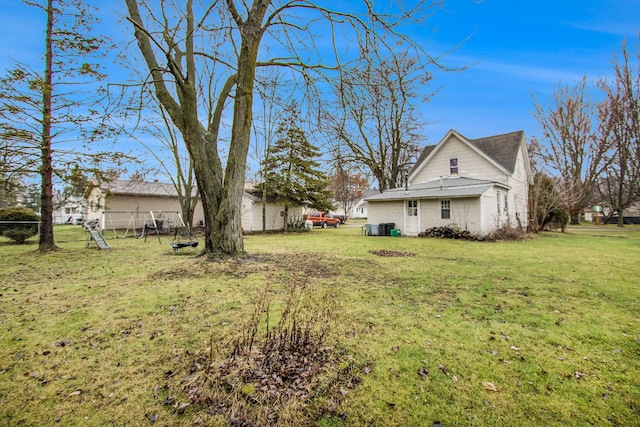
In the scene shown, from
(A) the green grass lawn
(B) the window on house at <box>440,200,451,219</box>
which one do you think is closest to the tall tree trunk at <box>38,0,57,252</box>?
(A) the green grass lawn

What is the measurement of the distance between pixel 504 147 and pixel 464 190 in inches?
265

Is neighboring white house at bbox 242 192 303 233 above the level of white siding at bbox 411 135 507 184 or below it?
below

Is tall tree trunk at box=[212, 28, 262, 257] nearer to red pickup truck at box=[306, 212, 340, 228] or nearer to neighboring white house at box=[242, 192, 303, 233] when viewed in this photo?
neighboring white house at box=[242, 192, 303, 233]

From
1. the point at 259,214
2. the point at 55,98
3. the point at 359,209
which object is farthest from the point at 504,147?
the point at 359,209

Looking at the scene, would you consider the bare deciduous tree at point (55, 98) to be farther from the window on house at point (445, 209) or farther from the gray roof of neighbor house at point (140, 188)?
the window on house at point (445, 209)

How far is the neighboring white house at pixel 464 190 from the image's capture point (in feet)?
52.4

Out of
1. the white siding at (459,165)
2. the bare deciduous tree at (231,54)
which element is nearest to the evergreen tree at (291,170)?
the white siding at (459,165)

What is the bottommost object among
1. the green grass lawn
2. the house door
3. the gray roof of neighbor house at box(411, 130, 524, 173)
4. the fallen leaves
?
the fallen leaves

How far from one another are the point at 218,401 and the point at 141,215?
82.0ft

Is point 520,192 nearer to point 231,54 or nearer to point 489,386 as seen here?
point 231,54

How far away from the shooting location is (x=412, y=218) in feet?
60.5

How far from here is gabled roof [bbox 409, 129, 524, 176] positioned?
725 inches

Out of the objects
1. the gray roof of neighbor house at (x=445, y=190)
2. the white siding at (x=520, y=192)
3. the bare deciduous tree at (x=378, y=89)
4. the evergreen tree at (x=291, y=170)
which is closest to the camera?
the bare deciduous tree at (x=378, y=89)

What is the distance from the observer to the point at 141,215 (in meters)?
23.1
